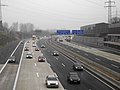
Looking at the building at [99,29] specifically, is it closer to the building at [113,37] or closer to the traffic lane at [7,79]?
the building at [113,37]

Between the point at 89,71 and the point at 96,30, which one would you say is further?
the point at 96,30

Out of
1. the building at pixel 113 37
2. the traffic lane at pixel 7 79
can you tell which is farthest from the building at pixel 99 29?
the traffic lane at pixel 7 79

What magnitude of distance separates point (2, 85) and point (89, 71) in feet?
47.7

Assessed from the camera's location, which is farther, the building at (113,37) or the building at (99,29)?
the building at (99,29)

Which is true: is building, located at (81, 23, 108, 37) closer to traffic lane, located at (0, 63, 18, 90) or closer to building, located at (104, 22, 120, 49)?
building, located at (104, 22, 120, 49)

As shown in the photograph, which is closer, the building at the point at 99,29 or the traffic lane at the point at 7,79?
the traffic lane at the point at 7,79

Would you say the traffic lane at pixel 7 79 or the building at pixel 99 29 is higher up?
the building at pixel 99 29

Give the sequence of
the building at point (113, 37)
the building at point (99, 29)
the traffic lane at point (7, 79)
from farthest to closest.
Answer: the building at point (99, 29) < the building at point (113, 37) < the traffic lane at point (7, 79)

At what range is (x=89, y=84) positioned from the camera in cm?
3183

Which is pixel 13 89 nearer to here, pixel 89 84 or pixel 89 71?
pixel 89 84

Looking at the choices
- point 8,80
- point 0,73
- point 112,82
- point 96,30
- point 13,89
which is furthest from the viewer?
point 96,30

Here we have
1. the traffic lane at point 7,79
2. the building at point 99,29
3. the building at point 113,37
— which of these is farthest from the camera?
the building at point 99,29

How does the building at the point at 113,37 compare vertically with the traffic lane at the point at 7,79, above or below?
above

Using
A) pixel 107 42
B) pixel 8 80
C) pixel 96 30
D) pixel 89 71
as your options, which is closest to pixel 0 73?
pixel 8 80
